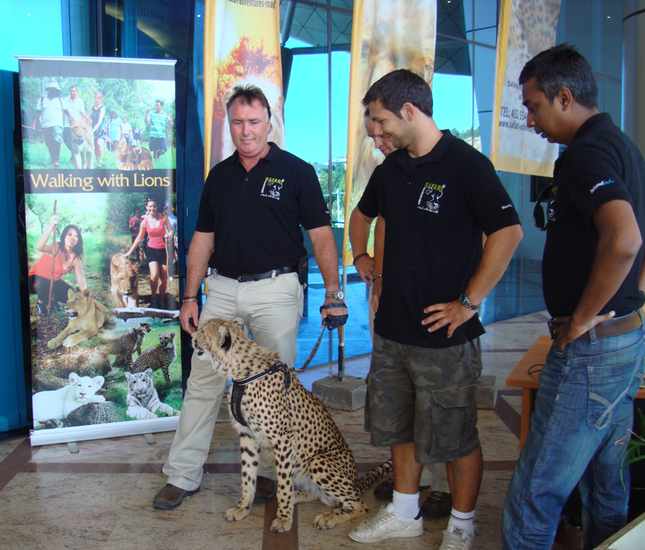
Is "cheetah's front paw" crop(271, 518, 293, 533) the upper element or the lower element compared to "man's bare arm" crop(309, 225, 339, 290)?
lower

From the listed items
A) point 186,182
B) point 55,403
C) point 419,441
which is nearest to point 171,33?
point 186,182

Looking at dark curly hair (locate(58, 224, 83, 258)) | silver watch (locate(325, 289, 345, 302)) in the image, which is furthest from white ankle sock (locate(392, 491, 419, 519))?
dark curly hair (locate(58, 224, 83, 258))

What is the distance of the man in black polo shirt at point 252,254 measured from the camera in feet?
10.9

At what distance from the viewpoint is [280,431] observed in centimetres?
308

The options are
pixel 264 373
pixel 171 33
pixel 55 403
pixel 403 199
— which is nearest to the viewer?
pixel 403 199

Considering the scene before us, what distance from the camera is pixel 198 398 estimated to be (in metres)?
3.47

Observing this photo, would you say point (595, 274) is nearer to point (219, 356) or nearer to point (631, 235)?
point (631, 235)

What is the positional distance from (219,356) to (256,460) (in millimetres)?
523

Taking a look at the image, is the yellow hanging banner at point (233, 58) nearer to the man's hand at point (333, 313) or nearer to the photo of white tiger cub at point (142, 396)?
the photo of white tiger cub at point (142, 396)

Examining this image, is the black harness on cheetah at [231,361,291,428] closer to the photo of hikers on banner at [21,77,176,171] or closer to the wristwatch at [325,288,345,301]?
the wristwatch at [325,288,345,301]

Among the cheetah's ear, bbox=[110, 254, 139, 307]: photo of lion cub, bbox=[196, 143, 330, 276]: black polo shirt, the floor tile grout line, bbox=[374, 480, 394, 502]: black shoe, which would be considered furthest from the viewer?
bbox=[110, 254, 139, 307]: photo of lion cub

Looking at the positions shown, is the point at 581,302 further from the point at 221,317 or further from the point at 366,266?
the point at 221,317

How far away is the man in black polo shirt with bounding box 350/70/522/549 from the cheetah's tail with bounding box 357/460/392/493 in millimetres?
490

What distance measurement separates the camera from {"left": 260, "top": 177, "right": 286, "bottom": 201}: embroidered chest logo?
131 inches
